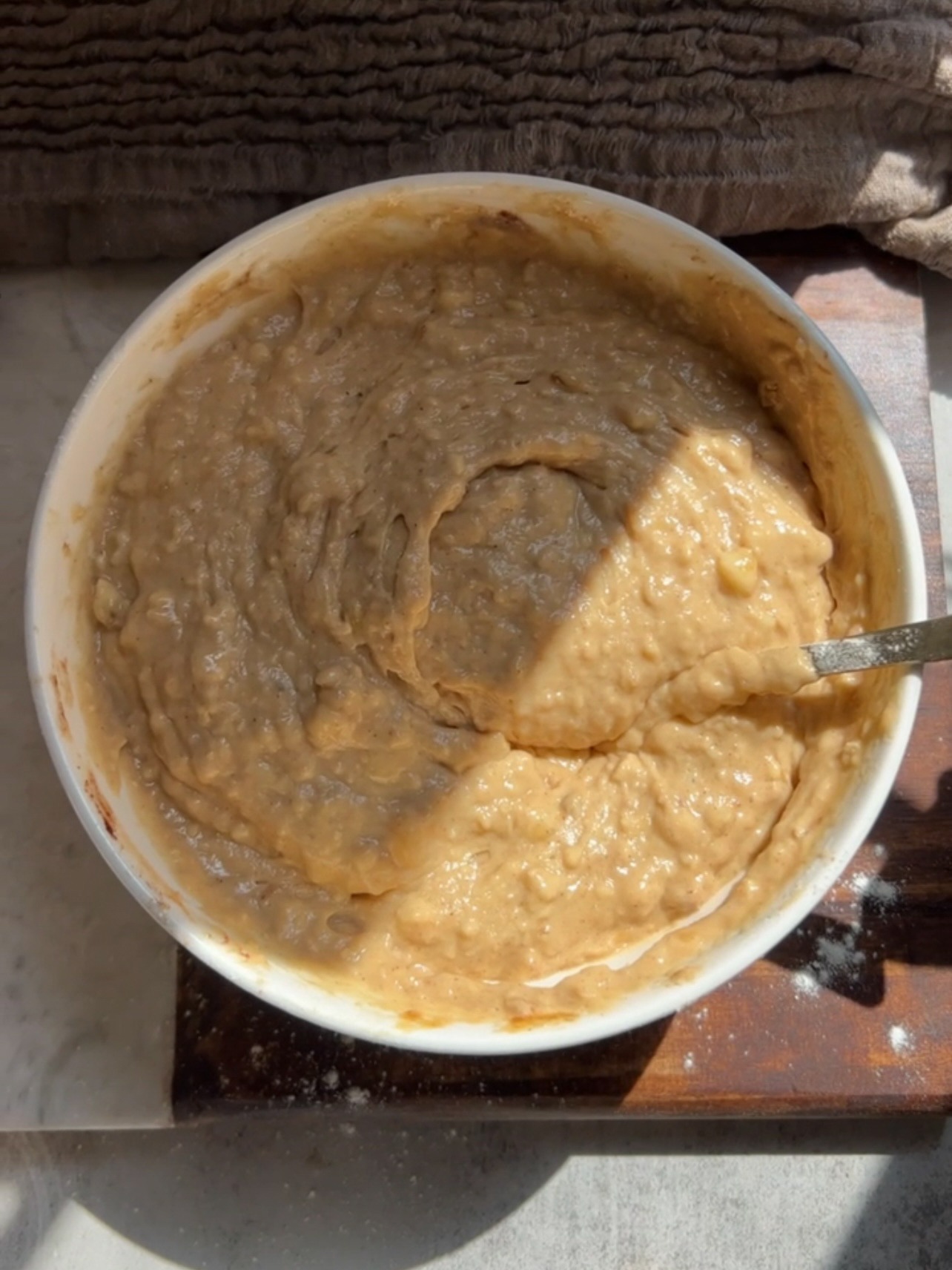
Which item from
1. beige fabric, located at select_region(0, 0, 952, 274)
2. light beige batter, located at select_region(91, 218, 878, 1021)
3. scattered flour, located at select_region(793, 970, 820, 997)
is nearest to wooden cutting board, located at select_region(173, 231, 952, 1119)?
scattered flour, located at select_region(793, 970, 820, 997)

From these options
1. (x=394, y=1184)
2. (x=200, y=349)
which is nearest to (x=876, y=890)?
(x=394, y=1184)

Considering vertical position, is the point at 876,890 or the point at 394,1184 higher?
the point at 876,890

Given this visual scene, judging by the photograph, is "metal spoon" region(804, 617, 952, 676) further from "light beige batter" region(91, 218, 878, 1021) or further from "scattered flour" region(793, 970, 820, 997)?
"scattered flour" region(793, 970, 820, 997)

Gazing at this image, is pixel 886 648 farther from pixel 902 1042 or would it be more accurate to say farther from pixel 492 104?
pixel 492 104

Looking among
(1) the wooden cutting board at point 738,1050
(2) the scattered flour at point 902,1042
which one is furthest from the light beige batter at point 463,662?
(2) the scattered flour at point 902,1042

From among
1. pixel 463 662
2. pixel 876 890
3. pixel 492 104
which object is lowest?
pixel 876 890

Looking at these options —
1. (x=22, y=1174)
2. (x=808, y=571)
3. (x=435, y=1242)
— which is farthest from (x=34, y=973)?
(x=808, y=571)

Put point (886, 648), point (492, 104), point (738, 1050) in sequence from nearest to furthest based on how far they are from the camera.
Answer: point (886, 648) < point (738, 1050) < point (492, 104)
